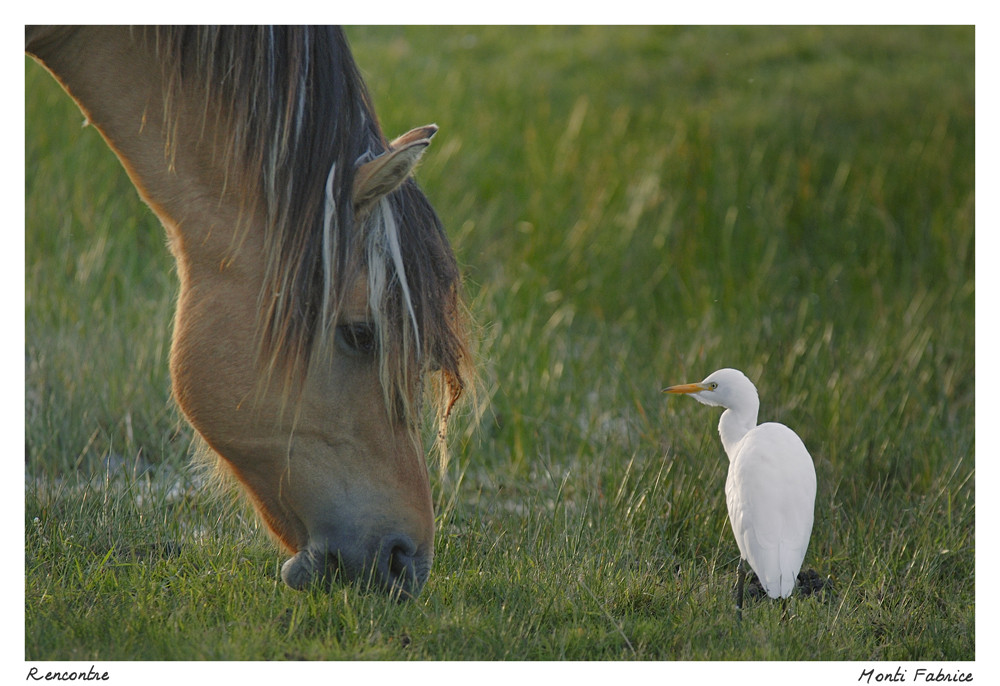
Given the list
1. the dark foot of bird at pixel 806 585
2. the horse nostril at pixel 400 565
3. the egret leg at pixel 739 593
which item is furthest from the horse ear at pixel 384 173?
the dark foot of bird at pixel 806 585

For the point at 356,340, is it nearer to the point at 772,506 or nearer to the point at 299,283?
the point at 299,283

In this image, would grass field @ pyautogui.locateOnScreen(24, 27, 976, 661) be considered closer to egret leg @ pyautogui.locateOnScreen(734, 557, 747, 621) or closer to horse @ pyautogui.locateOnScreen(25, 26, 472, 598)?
egret leg @ pyautogui.locateOnScreen(734, 557, 747, 621)

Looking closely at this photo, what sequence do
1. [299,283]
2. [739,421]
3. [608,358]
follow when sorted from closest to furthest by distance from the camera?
[299,283] → [739,421] → [608,358]

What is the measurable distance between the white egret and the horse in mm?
780

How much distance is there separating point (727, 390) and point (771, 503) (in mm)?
350

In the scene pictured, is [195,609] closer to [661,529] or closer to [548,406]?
[661,529]

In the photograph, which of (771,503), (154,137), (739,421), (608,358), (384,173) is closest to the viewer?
(384,173)

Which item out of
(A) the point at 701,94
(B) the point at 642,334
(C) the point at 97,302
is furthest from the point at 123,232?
(A) the point at 701,94

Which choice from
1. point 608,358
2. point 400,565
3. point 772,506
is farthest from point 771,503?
point 608,358

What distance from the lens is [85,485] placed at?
10.2 ft

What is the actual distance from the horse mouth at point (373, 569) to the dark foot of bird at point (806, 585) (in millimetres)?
1024

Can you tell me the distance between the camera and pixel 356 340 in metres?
2.28

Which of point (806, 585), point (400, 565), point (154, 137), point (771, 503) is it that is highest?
point (154, 137)

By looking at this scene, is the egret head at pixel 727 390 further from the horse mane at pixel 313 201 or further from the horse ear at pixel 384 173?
the horse ear at pixel 384 173
